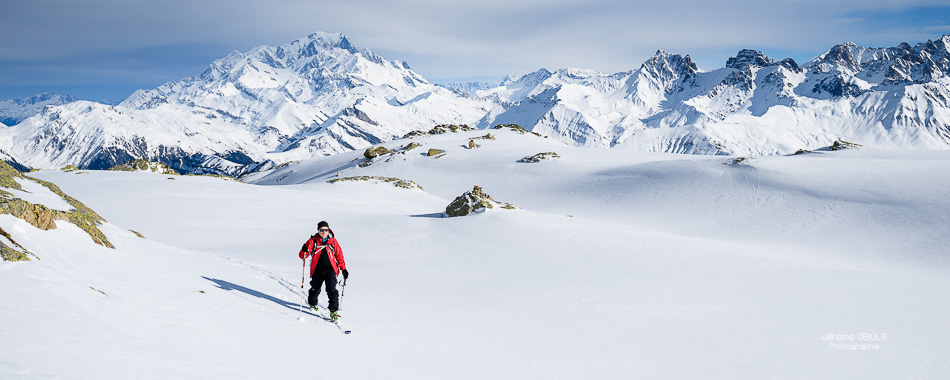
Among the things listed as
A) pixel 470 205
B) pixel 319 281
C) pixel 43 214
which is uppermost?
pixel 470 205

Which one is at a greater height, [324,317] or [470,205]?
[470,205]

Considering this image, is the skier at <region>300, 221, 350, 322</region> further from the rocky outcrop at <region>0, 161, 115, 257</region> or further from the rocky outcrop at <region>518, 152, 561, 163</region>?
the rocky outcrop at <region>518, 152, 561, 163</region>

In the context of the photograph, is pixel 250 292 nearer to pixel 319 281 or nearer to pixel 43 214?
pixel 319 281

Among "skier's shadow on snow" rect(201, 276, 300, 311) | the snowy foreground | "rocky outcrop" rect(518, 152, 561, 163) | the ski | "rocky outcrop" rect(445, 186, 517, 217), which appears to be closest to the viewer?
the snowy foreground

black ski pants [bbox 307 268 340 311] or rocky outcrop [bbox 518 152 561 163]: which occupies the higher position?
rocky outcrop [bbox 518 152 561 163]

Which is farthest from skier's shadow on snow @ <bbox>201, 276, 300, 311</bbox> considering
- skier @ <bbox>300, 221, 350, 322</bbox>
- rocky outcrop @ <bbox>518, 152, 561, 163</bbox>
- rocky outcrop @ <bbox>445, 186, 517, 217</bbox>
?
rocky outcrop @ <bbox>518, 152, 561, 163</bbox>

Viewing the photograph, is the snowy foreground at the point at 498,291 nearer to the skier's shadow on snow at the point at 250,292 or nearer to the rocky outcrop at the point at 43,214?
the skier's shadow on snow at the point at 250,292

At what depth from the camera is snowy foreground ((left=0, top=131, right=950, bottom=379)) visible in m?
7.39

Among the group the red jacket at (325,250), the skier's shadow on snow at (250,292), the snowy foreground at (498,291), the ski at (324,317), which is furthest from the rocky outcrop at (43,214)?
the ski at (324,317)

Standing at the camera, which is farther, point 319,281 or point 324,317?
point 319,281

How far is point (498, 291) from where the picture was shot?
14.4 metres

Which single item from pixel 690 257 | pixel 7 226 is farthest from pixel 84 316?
pixel 690 257

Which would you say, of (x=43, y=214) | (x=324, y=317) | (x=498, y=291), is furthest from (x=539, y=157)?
(x=43, y=214)

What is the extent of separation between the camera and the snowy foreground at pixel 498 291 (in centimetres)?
739
